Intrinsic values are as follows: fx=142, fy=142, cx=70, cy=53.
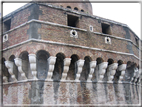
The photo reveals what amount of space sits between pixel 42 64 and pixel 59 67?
0.92 m

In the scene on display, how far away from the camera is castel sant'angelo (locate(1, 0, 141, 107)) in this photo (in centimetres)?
664

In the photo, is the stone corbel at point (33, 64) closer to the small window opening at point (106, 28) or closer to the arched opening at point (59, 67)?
the arched opening at point (59, 67)

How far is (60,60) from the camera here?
24.6 feet

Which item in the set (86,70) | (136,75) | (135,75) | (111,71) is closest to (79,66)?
(86,70)

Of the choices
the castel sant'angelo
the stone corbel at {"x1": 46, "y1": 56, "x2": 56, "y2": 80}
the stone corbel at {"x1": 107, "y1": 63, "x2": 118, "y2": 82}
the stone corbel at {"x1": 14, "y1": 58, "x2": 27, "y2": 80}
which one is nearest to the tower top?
the castel sant'angelo

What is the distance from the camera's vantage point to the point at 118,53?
859cm

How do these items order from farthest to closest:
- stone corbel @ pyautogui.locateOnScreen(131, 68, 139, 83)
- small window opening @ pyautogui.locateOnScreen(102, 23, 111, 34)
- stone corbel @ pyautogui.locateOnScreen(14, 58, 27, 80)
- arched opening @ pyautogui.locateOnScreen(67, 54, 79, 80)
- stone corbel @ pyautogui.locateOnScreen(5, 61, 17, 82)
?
stone corbel @ pyautogui.locateOnScreen(131, 68, 139, 83) → small window opening @ pyautogui.locateOnScreen(102, 23, 111, 34) → arched opening @ pyautogui.locateOnScreen(67, 54, 79, 80) → stone corbel @ pyautogui.locateOnScreen(5, 61, 17, 82) → stone corbel @ pyautogui.locateOnScreen(14, 58, 27, 80)

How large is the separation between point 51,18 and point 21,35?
1.73m

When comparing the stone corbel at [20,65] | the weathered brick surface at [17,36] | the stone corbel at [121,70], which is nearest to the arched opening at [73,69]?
the stone corbel at [20,65]

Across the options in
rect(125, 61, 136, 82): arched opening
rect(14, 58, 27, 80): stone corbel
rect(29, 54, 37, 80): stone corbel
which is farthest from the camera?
rect(125, 61, 136, 82): arched opening

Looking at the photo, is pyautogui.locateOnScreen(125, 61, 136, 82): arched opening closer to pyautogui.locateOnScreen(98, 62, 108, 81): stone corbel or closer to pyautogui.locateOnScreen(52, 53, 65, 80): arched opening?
pyautogui.locateOnScreen(98, 62, 108, 81): stone corbel

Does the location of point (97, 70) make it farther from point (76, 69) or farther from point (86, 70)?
point (76, 69)

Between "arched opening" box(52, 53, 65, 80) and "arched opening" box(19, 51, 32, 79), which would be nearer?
"arched opening" box(19, 51, 32, 79)

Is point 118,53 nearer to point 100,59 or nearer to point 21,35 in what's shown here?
point 100,59
